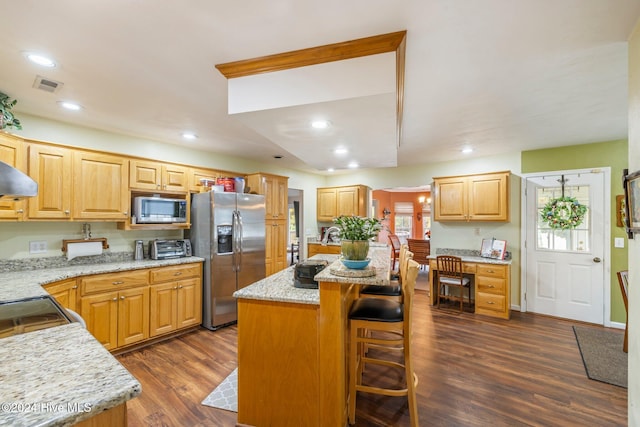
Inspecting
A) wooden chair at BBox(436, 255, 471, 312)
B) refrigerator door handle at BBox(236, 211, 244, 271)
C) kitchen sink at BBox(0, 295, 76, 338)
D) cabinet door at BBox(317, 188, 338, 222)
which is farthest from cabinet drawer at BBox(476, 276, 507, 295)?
kitchen sink at BBox(0, 295, 76, 338)

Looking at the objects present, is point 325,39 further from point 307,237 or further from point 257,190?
point 307,237

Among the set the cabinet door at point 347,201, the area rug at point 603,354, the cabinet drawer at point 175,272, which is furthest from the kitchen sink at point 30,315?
the cabinet door at point 347,201

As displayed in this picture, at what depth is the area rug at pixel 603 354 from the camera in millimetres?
2577

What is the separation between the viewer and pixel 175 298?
3.43m

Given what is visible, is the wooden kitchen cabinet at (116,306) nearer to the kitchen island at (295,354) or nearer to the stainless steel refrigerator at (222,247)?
the stainless steel refrigerator at (222,247)

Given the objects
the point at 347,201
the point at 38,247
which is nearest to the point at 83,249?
the point at 38,247

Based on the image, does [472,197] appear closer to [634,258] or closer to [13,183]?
[634,258]

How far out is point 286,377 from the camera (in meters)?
1.88

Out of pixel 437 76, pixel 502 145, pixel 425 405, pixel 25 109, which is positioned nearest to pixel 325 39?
pixel 437 76

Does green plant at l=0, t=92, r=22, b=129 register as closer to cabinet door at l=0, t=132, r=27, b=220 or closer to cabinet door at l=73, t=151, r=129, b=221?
cabinet door at l=0, t=132, r=27, b=220

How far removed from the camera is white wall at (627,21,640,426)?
1499mm

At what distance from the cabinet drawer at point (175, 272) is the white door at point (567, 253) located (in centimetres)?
478

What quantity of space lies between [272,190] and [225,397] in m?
3.09

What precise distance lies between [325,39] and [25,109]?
301 centimetres
